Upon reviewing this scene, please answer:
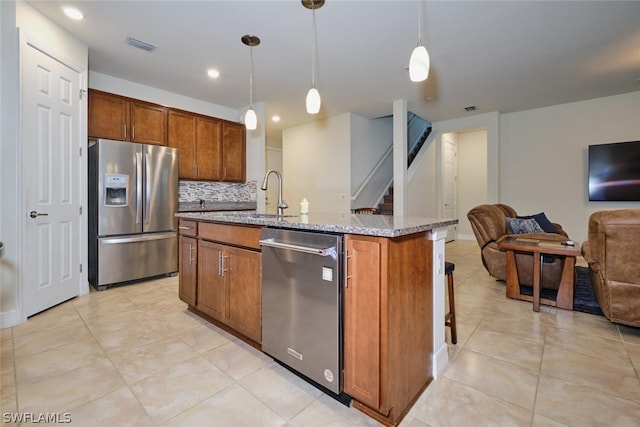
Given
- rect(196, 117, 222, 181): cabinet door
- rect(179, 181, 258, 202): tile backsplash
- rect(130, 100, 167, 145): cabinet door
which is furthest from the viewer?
rect(179, 181, 258, 202): tile backsplash

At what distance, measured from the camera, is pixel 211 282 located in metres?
2.39

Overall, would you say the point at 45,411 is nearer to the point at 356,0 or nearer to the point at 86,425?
the point at 86,425

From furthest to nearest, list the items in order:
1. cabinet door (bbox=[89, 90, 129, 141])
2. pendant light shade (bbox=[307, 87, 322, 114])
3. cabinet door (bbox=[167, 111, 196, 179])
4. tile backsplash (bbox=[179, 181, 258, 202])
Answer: tile backsplash (bbox=[179, 181, 258, 202]), cabinet door (bbox=[167, 111, 196, 179]), cabinet door (bbox=[89, 90, 129, 141]), pendant light shade (bbox=[307, 87, 322, 114])

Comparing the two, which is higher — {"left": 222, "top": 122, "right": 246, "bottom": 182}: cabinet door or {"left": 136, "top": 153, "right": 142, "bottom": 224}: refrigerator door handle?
{"left": 222, "top": 122, "right": 246, "bottom": 182}: cabinet door

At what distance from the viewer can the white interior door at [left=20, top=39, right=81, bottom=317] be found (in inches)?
102

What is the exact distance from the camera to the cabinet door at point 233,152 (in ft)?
16.4

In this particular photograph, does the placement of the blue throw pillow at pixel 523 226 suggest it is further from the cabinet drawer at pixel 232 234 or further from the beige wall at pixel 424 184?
the cabinet drawer at pixel 232 234

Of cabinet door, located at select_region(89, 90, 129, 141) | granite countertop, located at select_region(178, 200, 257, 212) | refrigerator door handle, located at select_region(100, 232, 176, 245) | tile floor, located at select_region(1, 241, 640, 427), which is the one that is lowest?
tile floor, located at select_region(1, 241, 640, 427)

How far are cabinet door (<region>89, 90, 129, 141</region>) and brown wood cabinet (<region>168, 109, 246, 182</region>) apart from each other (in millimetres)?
587

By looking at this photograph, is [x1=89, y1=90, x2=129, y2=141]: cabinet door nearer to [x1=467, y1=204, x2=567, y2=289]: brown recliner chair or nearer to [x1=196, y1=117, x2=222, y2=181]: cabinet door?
[x1=196, y1=117, x2=222, y2=181]: cabinet door

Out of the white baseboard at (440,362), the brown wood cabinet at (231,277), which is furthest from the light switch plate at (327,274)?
the white baseboard at (440,362)

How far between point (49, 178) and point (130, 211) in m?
0.90

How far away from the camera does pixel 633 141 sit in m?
4.74

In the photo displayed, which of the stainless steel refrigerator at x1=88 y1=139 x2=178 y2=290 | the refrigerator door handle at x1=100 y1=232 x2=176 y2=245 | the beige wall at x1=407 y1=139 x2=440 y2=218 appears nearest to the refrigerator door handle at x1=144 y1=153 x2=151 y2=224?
the stainless steel refrigerator at x1=88 y1=139 x2=178 y2=290
